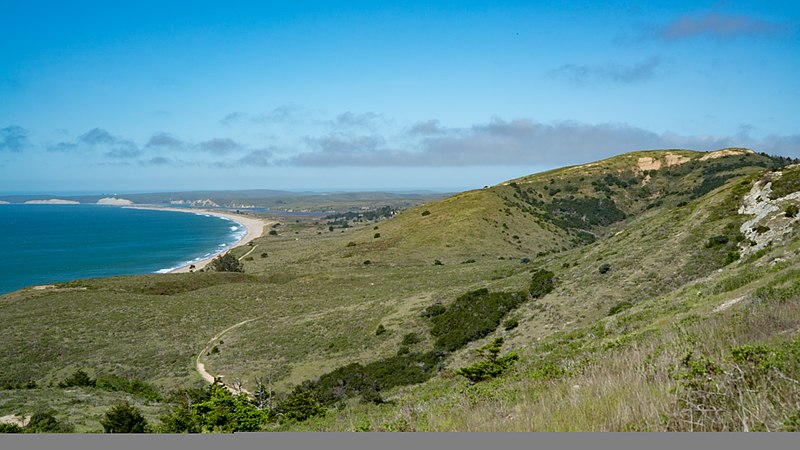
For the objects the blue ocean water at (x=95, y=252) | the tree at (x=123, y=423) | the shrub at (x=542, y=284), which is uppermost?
the shrub at (x=542, y=284)

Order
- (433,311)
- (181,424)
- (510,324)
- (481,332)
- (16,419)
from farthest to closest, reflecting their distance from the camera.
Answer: (433,311), (481,332), (510,324), (16,419), (181,424)

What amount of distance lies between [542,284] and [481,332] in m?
7.19

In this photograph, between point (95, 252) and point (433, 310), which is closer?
point (433, 310)

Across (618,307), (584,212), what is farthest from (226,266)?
(584,212)

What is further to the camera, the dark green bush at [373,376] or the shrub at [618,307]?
the dark green bush at [373,376]

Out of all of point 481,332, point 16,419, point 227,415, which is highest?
point 227,415

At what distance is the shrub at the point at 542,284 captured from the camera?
3100 centimetres

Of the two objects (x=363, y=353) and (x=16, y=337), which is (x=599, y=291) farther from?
(x=16, y=337)

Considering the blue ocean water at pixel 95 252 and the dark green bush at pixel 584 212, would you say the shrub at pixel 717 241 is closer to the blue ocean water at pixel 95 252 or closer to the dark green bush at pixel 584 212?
the dark green bush at pixel 584 212

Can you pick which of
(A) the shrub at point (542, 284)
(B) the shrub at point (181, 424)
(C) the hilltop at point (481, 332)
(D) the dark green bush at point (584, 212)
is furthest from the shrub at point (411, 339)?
(D) the dark green bush at point (584, 212)

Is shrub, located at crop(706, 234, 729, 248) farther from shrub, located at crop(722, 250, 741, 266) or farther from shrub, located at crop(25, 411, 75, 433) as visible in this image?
shrub, located at crop(25, 411, 75, 433)

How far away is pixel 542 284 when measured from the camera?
32.4m

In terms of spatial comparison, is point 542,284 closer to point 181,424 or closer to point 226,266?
point 181,424

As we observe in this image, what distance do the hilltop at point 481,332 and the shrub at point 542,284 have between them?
0.55 ft
